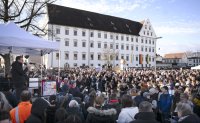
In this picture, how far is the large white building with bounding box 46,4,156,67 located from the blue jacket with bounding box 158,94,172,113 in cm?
4557

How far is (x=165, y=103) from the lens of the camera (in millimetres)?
9625

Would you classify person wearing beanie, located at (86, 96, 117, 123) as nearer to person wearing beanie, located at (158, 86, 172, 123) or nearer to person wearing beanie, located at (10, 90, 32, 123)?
person wearing beanie, located at (10, 90, 32, 123)

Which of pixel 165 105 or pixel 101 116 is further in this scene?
pixel 165 105

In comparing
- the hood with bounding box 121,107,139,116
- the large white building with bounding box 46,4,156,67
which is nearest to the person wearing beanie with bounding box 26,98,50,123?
the hood with bounding box 121,107,139,116

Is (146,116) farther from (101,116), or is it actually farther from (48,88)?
(48,88)

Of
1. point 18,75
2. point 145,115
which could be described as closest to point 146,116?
point 145,115

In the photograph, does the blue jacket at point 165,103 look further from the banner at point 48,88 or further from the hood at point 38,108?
the hood at point 38,108

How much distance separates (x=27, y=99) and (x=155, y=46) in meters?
88.7

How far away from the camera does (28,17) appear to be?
26.2 m

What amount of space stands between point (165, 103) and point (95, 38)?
62778 mm

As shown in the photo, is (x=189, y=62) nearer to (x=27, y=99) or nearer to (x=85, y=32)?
(x=85, y=32)

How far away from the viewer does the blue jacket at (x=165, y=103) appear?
31.4 ft

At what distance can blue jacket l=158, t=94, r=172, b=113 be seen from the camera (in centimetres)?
959

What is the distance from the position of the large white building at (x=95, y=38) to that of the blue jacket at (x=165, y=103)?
4557cm
